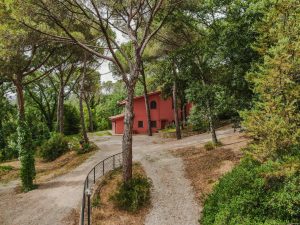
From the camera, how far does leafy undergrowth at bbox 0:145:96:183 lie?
1930 centimetres

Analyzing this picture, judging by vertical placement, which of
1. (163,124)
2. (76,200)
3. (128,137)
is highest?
(163,124)

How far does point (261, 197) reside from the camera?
8.31m

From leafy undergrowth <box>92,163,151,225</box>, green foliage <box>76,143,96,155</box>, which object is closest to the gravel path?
leafy undergrowth <box>92,163,151,225</box>

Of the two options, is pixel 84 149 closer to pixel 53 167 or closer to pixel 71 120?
pixel 53 167

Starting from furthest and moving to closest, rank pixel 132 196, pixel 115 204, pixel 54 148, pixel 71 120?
pixel 71 120 → pixel 54 148 → pixel 132 196 → pixel 115 204

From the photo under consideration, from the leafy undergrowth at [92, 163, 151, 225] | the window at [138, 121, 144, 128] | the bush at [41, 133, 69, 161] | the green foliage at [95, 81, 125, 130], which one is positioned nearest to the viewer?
the leafy undergrowth at [92, 163, 151, 225]

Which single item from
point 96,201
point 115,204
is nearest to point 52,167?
point 96,201

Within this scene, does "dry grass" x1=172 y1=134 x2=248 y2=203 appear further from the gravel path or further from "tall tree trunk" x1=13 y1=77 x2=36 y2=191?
"tall tree trunk" x1=13 y1=77 x2=36 y2=191

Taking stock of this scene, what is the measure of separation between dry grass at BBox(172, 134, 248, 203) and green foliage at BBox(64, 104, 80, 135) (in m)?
26.2

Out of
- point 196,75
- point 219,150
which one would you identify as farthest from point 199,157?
point 196,75

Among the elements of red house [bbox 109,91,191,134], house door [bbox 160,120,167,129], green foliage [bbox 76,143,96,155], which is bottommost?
green foliage [bbox 76,143,96,155]

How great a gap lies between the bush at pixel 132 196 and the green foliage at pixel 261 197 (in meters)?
3.72

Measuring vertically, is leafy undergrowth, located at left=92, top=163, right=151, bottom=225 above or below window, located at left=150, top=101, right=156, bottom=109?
below

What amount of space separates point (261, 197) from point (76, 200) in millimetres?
9356
